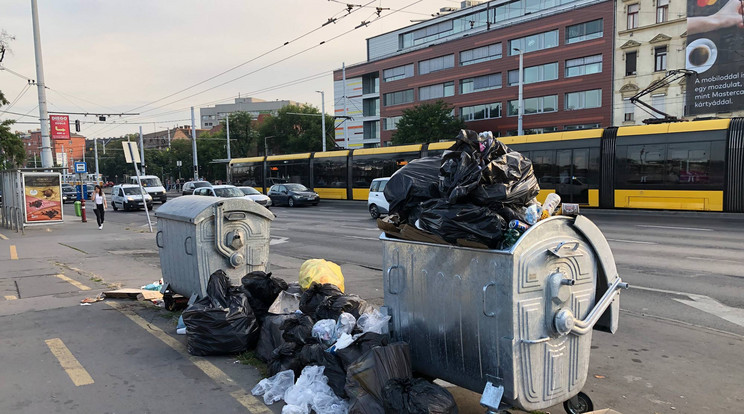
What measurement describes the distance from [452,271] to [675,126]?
724 inches

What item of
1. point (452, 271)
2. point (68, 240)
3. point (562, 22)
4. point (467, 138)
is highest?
point (562, 22)

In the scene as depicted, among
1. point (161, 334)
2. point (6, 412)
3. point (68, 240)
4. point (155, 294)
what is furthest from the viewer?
point (68, 240)

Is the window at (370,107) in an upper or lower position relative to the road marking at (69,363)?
upper

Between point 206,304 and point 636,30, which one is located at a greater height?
point 636,30

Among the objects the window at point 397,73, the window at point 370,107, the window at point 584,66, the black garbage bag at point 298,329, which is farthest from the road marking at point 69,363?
the window at point 370,107

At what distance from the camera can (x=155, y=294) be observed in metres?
7.28

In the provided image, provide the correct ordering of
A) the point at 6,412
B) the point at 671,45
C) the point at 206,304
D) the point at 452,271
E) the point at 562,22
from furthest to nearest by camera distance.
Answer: the point at 562,22
the point at 671,45
the point at 206,304
the point at 6,412
the point at 452,271

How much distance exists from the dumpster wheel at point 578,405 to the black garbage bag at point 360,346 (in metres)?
1.29

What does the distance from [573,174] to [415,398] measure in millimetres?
19701

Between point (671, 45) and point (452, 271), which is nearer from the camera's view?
point (452, 271)

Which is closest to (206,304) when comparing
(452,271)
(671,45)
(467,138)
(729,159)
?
(452,271)

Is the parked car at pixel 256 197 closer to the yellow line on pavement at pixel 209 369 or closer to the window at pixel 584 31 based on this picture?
the yellow line on pavement at pixel 209 369

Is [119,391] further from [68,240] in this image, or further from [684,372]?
[68,240]

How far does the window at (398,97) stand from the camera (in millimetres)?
57750
